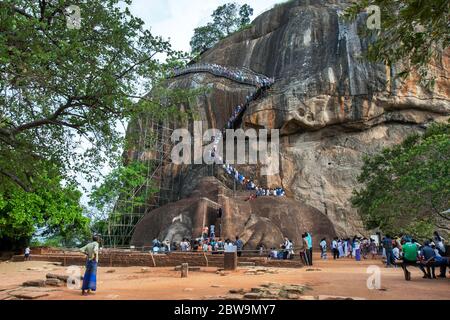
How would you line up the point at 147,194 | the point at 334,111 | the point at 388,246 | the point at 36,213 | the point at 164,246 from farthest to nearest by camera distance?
1. the point at 147,194
2. the point at 334,111
3. the point at 36,213
4. the point at 164,246
5. the point at 388,246

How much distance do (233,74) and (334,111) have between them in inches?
400

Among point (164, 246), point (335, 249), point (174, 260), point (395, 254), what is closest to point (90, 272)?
point (174, 260)

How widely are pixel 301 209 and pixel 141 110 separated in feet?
56.6

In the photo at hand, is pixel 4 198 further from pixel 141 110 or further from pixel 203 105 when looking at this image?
pixel 203 105

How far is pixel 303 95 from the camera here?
28500mm

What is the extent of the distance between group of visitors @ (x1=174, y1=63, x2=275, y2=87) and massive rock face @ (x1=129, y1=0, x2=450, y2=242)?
126 centimetres

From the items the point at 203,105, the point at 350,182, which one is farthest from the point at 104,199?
the point at 350,182

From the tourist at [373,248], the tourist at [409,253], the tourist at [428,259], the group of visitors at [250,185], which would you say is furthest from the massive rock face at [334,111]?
the tourist at [409,253]

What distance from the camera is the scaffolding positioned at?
2981 cm

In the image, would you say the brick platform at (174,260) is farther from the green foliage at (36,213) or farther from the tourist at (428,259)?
the tourist at (428,259)

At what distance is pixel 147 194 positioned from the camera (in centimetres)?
3011

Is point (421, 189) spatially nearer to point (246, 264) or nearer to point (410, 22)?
point (246, 264)

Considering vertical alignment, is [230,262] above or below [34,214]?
below

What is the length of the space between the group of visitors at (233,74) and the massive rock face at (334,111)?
126cm
